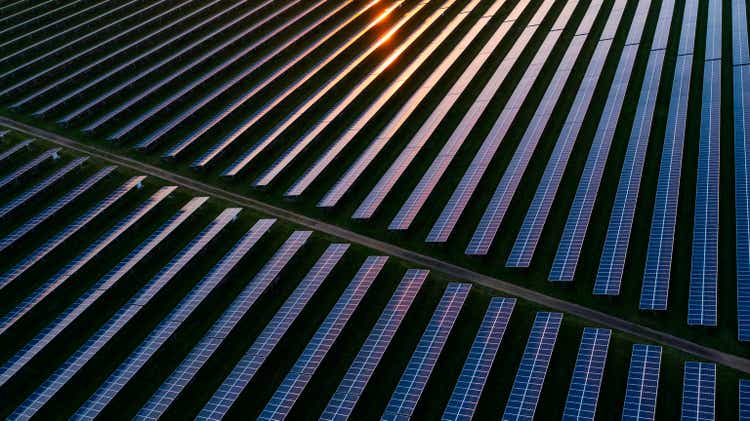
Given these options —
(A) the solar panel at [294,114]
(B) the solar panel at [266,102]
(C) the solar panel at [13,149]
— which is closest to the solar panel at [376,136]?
(A) the solar panel at [294,114]

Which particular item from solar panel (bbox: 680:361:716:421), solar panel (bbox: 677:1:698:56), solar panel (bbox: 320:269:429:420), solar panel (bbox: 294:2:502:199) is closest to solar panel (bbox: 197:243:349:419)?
solar panel (bbox: 320:269:429:420)

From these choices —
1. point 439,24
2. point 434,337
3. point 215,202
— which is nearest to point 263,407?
point 434,337

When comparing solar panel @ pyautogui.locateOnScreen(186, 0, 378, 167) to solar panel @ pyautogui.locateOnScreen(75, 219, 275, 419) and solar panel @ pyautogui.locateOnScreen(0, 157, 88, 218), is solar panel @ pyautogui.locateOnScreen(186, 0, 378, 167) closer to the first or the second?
solar panel @ pyautogui.locateOnScreen(0, 157, 88, 218)

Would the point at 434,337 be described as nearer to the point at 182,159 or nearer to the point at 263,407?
the point at 263,407

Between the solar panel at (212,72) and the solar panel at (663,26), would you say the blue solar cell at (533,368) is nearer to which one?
the solar panel at (212,72)

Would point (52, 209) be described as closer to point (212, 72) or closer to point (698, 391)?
point (212, 72)
